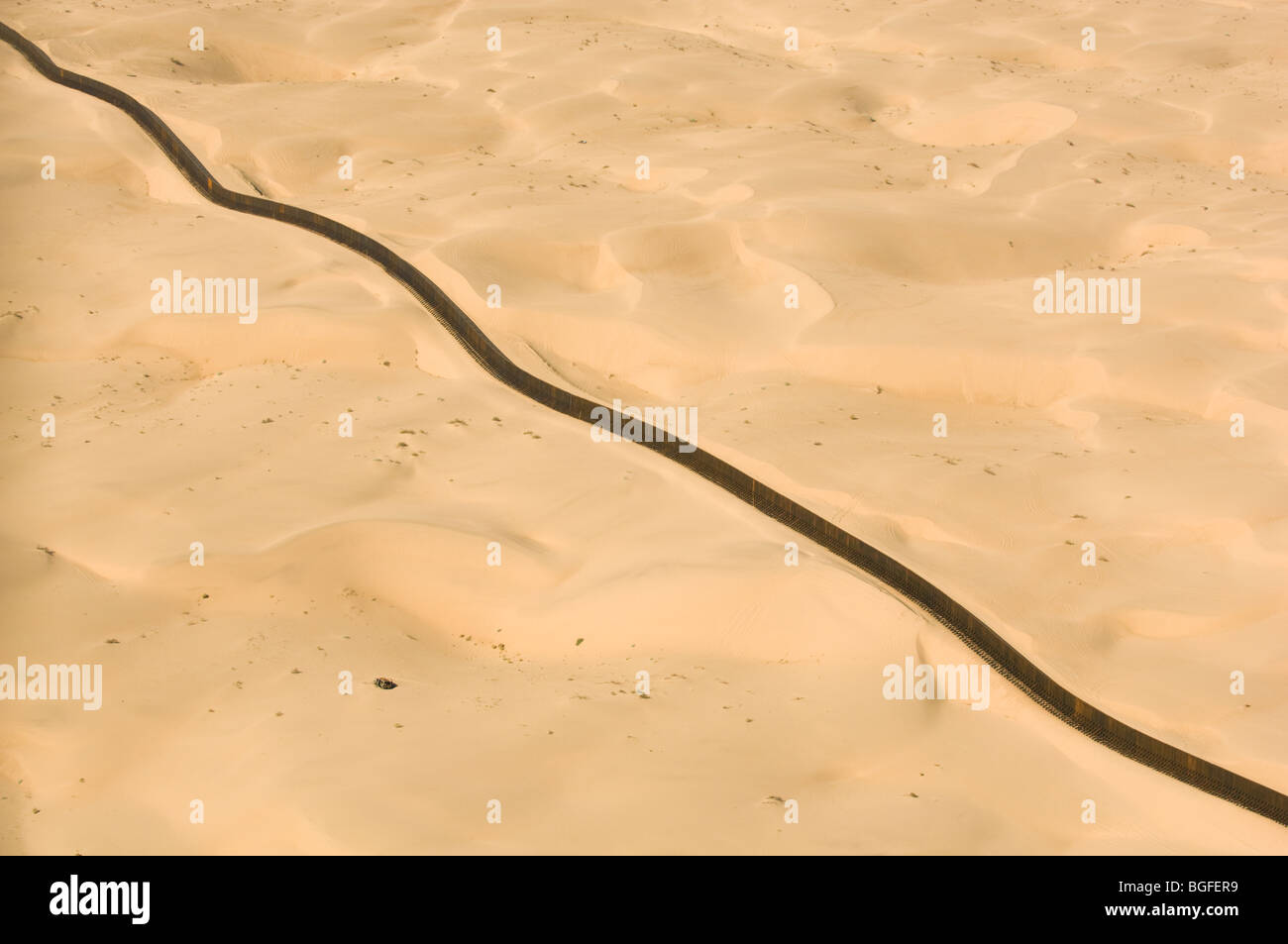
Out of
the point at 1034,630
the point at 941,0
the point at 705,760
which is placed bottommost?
the point at 705,760

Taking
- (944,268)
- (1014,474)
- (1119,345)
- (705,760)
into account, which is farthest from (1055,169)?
(705,760)

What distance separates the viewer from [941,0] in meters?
14.7

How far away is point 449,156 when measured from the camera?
421 inches

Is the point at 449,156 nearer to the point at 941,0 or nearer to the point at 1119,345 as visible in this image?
the point at 1119,345

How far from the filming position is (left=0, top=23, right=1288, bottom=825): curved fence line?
15.2 ft

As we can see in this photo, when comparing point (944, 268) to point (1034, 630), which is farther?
point (944, 268)

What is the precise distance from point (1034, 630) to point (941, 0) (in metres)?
11.3

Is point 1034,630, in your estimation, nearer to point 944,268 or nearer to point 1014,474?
point 1014,474

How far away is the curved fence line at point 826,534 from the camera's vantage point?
4629mm

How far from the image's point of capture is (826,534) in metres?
5.91

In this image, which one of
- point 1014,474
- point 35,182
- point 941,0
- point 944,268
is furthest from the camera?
point 941,0
